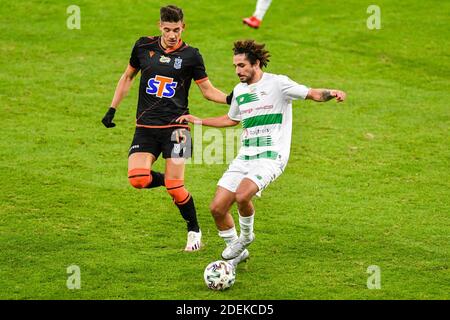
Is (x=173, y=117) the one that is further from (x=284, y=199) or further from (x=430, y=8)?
(x=430, y=8)

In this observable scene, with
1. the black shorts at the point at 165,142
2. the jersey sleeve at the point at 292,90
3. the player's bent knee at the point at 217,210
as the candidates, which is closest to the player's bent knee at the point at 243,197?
the player's bent knee at the point at 217,210

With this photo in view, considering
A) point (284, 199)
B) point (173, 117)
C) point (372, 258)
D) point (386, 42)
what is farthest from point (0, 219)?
point (386, 42)

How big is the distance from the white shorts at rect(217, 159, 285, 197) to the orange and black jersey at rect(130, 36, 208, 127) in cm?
131

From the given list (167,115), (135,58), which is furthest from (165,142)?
(135,58)

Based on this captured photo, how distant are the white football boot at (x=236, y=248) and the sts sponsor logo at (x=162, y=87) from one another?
2.15 meters

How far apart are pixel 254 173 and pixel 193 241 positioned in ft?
4.83

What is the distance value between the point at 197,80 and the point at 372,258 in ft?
10.2

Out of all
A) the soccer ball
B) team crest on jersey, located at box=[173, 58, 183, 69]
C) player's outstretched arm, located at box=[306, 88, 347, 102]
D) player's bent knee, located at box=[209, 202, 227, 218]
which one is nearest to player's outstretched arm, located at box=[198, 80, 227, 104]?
team crest on jersey, located at box=[173, 58, 183, 69]

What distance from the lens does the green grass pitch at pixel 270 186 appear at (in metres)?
10.7

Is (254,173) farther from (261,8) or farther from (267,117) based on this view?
(261,8)

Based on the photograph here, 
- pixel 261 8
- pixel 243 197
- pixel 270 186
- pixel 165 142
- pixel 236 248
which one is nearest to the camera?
pixel 243 197

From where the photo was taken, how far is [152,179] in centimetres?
1164

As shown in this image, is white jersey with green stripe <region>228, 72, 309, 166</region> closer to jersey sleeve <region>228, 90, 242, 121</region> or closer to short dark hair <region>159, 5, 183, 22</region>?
jersey sleeve <region>228, 90, 242, 121</region>

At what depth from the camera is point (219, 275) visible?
399 inches
